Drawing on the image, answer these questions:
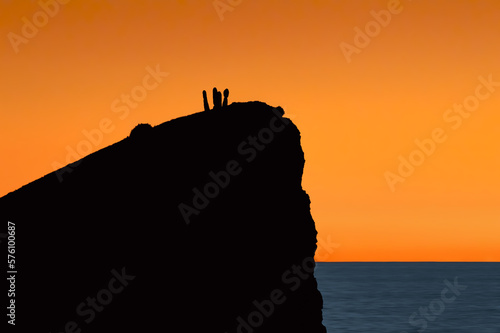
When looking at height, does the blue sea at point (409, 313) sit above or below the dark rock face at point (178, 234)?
below

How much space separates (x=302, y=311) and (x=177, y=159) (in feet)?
28.3

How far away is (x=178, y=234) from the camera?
25938 millimetres

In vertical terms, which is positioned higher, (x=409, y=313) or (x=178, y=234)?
(x=178, y=234)

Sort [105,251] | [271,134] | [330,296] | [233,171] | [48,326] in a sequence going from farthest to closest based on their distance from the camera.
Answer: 1. [330,296]
2. [271,134]
3. [233,171]
4. [105,251]
5. [48,326]

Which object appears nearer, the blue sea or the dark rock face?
the dark rock face

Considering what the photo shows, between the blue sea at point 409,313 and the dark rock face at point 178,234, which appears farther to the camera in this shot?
the blue sea at point 409,313

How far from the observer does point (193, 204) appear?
26750 millimetres

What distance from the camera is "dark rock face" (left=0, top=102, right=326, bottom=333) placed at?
2395cm

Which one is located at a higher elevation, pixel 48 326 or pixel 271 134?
pixel 271 134

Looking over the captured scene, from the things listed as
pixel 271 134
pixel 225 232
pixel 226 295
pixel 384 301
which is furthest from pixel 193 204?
pixel 384 301

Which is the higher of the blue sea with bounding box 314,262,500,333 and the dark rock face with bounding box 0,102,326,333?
the dark rock face with bounding box 0,102,326,333

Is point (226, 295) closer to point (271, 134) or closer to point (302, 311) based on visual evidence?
point (302, 311)

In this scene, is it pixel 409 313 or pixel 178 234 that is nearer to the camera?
pixel 178 234

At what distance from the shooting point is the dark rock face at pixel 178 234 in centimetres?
2395
